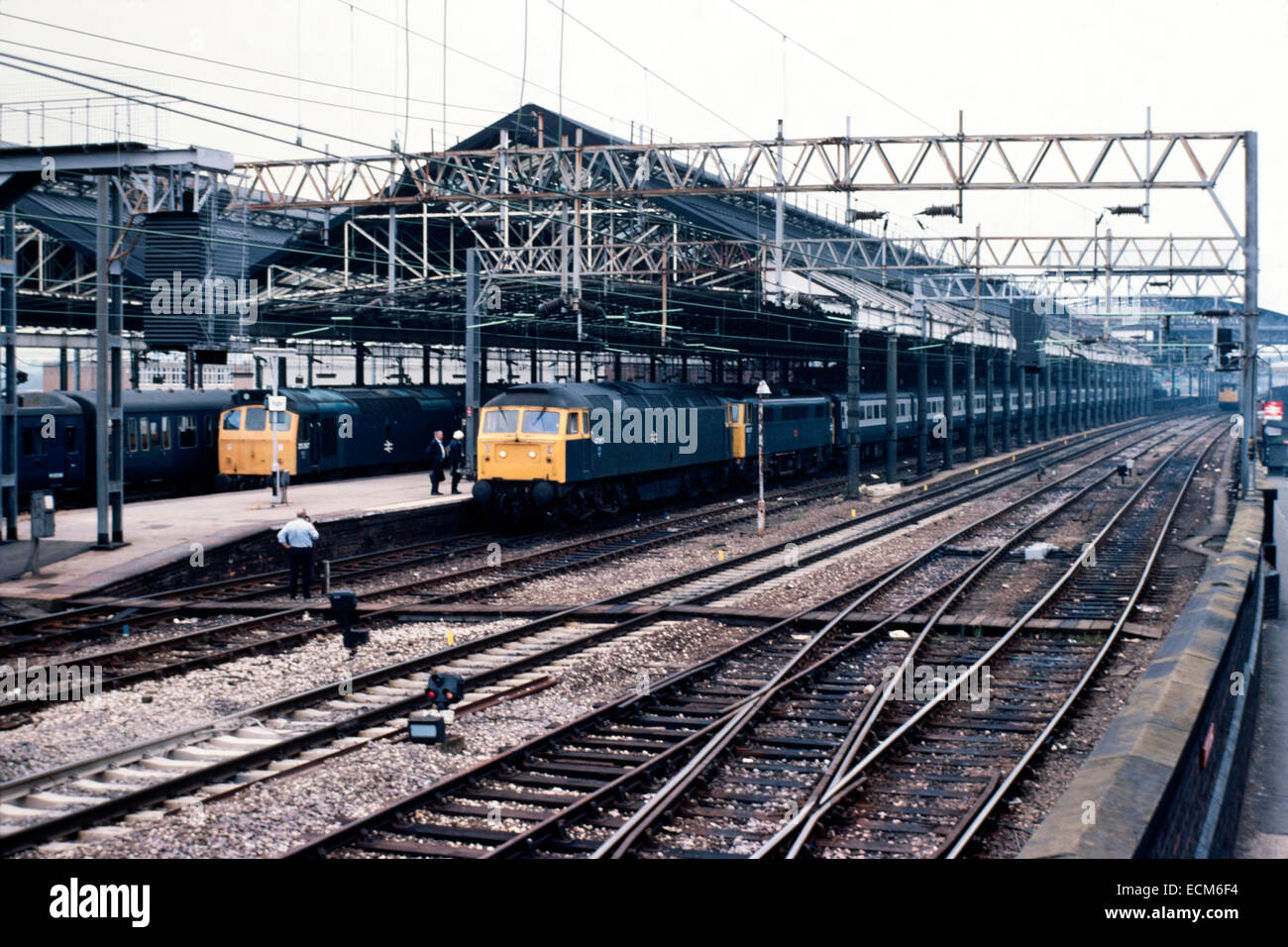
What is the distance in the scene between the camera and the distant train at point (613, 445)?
25.6 m

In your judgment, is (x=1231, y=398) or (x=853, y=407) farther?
(x=1231, y=398)

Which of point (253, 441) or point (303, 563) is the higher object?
point (253, 441)

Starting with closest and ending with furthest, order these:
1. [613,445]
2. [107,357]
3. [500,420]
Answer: [107,357]
[500,420]
[613,445]

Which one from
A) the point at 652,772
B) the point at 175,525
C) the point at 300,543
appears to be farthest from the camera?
the point at 175,525

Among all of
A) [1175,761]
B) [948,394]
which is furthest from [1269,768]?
[948,394]

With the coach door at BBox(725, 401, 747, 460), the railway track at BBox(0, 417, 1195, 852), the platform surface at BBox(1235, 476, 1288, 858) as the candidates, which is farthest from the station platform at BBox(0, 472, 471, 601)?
the platform surface at BBox(1235, 476, 1288, 858)

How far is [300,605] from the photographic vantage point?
55.3 feet

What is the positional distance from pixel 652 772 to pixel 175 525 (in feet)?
51.8

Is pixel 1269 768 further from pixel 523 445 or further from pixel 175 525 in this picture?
pixel 175 525

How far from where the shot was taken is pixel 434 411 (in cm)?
3953

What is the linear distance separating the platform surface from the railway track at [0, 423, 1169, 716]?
7383 millimetres

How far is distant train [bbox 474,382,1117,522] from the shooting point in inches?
1009

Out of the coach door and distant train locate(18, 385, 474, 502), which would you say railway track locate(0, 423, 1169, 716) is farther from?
distant train locate(18, 385, 474, 502)

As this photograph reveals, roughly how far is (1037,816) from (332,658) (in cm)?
815
